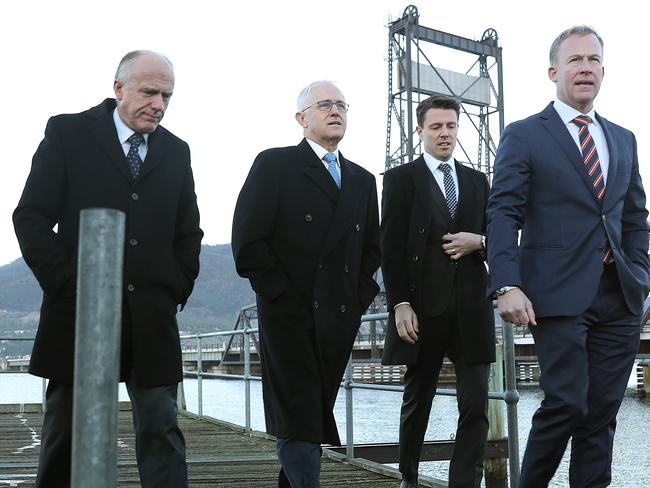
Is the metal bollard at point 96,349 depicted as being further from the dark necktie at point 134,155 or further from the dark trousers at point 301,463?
the dark trousers at point 301,463

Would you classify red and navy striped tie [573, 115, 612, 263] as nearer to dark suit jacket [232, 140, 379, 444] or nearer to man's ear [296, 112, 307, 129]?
dark suit jacket [232, 140, 379, 444]

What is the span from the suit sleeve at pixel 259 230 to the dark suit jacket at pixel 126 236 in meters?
0.36

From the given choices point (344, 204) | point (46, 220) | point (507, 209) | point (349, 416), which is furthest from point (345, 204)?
point (349, 416)

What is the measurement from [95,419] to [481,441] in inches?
90.8

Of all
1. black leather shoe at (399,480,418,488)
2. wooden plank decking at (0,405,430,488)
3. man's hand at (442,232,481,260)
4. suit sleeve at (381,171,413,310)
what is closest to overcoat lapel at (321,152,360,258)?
suit sleeve at (381,171,413,310)

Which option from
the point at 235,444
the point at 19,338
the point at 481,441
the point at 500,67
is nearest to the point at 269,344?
the point at 481,441

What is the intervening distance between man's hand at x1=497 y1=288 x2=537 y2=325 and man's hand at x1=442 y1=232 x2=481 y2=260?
0.71 m

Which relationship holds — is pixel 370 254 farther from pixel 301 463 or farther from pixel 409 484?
pixel 409 484

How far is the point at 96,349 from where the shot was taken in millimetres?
1335

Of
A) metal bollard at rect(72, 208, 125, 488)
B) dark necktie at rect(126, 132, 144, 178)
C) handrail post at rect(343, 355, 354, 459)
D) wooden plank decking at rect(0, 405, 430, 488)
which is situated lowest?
wooden plank decking at rect(0, 405, 430, 488)

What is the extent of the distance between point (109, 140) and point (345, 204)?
0.89m

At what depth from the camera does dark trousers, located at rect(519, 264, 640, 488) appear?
8.60 ft

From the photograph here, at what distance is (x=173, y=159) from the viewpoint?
266 cm

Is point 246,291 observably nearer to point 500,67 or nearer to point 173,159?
point 500,67
